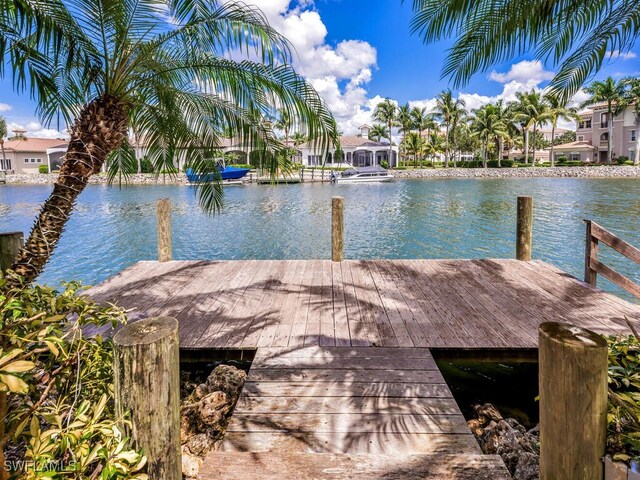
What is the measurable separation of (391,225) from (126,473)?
14339 mm

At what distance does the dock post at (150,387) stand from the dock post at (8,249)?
359cm

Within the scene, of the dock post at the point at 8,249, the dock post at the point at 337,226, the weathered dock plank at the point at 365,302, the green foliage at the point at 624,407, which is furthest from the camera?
the dock post at the point at 337,226

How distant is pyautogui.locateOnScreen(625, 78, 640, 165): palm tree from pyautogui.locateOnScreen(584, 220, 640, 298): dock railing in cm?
4459

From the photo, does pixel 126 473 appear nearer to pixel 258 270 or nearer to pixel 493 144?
pixel 258 270

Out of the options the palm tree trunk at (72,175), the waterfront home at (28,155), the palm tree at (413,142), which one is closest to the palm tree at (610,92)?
the palm tree at (413,142)

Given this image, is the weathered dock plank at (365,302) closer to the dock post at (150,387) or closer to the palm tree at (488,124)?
the dock post at (150,387)

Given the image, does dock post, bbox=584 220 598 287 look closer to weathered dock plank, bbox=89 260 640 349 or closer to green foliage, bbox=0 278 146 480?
weathered dock plank, bbox=89 260 640 349

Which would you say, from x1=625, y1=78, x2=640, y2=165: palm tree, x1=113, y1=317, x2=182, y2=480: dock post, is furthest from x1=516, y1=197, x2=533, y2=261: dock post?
x1=625, y1=78, x2=640, y2=165: palm tree

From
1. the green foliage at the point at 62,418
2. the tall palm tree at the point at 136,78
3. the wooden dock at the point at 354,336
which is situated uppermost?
the tall palm tree at the point at 136,78

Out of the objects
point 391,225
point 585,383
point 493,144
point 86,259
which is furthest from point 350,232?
point 493,144

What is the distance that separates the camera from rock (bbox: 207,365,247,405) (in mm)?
3674

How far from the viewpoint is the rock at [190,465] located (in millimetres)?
2631

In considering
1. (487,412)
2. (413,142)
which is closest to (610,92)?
(413,142)

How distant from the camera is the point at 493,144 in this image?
6475 centimetres
